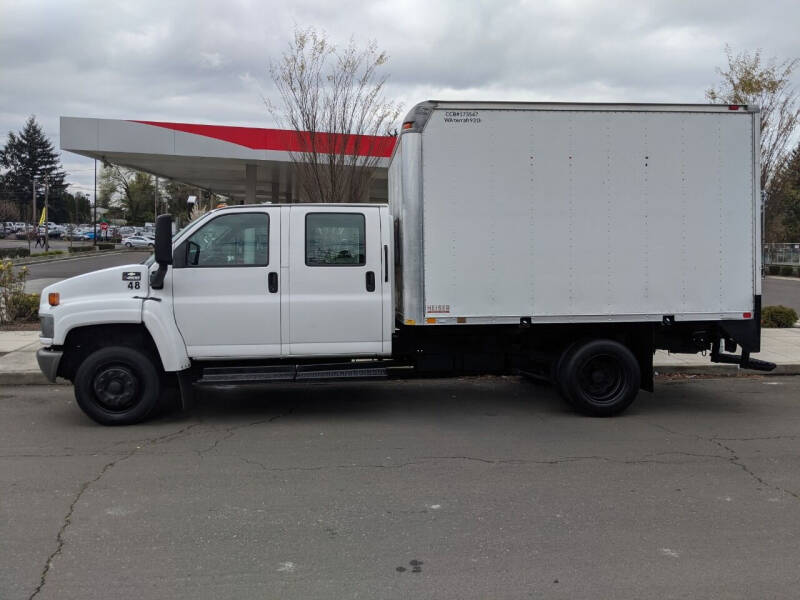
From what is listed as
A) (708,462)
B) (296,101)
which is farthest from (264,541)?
(296,101)

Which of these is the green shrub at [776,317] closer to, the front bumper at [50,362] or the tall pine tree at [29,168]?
the front bumper at [50,362]

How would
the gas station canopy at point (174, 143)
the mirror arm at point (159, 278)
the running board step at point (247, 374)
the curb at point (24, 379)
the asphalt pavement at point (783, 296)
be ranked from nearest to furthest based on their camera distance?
the mirror arm at point (159, 278)
the running board step at point (247, 374)
the curb at point (24, 379)
the gas station canopy at point (174, 143)
the asphalt pavement at point (783, 296)

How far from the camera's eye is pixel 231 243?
7.24m

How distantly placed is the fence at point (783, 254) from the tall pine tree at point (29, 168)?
96.1 metres

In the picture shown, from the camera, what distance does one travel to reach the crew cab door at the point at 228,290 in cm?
711

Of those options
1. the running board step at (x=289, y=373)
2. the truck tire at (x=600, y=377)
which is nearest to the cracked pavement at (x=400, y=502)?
the truck tire at (x=600, y=377)

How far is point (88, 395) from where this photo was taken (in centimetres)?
706

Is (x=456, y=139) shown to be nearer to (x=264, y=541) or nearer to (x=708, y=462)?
(x=708, y=462)

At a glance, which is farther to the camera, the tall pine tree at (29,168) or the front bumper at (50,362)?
the tall pine tree at (29,168)

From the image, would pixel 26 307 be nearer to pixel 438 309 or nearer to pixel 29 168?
pixel 438 309

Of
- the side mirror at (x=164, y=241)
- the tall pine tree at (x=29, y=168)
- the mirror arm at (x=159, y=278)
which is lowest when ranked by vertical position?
the mirror arm at (x=159, y=278)

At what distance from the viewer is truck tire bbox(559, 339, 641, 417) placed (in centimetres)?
759

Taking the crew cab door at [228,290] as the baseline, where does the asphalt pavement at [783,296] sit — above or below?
below

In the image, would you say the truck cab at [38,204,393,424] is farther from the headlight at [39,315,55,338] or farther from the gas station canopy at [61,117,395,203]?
the gas station canopy at [61,117,395,203]
